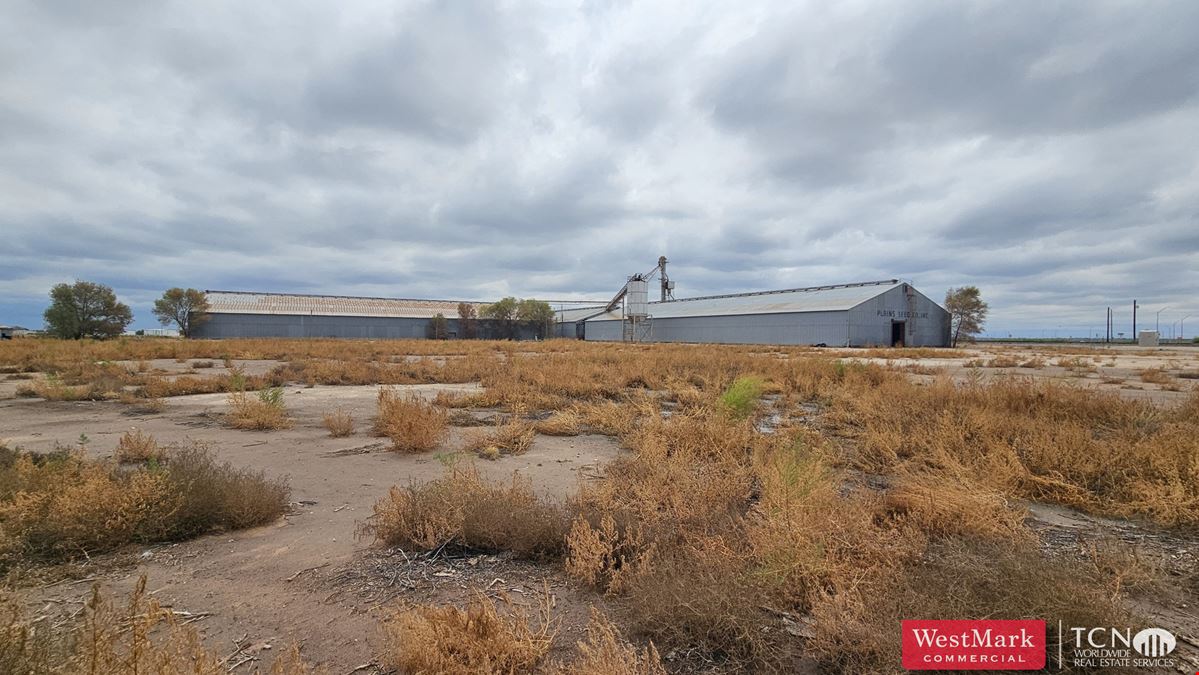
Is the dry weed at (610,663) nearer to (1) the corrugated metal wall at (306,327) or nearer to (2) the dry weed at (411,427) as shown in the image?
(2) the dry weed at (411,427)

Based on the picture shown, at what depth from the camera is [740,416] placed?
846cm

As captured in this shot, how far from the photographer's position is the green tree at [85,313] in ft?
156

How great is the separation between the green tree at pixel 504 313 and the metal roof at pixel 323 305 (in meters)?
1.87

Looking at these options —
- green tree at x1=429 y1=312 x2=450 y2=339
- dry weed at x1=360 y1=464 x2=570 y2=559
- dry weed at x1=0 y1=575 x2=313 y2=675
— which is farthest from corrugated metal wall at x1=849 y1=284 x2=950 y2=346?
green tree at x1=429 y1=312 x2=450 y2=339

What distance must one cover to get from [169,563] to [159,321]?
7685 cm

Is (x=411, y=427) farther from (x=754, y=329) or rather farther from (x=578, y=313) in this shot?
(x=578, y=313)

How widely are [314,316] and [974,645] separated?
236ft

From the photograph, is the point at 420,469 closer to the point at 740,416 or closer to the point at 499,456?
the point at 499,456

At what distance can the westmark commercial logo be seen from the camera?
2.17 m

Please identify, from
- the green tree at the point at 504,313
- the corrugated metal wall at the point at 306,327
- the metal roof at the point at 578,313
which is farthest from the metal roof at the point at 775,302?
the corrugated metal wall at the point at 306,327

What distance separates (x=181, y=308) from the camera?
59500 mm

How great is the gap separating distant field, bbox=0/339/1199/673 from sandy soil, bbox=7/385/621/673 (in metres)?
0.02

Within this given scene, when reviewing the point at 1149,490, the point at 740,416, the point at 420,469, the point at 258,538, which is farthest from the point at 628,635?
the point at 740,416

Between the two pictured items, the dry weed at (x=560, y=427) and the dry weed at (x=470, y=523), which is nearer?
the dry weed at (x=470, y=523)
